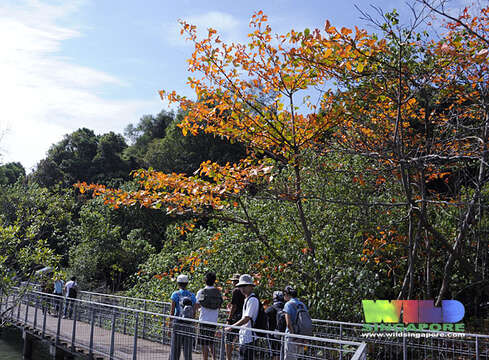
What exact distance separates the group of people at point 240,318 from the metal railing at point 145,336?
2cm

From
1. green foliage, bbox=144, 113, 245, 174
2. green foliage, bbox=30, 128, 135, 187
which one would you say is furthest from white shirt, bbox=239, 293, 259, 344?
green foliage, bbox=30, 128, 135, 187

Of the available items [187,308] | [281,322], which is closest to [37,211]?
[187,308]

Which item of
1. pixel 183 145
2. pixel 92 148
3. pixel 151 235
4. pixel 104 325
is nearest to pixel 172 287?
pixel 104 325

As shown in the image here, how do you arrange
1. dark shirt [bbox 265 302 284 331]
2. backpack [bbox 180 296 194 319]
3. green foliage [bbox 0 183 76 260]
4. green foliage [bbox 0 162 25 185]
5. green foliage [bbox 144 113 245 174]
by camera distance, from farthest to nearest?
green foliage [bbox 0 162 25 185]
green foliage [bbox 144 113 245 174]
green foliage [bbox 0 183 76 260]
backpack [bbox 180 296 194 319]
dark shirt [bbox 265 302 284 331]

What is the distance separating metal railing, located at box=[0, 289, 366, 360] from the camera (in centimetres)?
553

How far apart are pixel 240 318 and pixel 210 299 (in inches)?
21.6

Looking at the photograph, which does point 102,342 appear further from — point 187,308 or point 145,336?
point 187,308

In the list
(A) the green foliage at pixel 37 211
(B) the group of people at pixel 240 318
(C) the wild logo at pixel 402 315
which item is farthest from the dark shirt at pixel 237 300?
(A) the green foliage at pixel 37 211

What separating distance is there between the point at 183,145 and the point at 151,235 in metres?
8.44

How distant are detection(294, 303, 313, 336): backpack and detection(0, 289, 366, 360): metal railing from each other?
13 centimetres

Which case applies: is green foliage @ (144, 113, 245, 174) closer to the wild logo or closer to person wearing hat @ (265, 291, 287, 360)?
the wild logo

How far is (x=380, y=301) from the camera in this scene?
7953 millimetres

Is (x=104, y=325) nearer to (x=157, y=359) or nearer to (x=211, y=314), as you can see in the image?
(x=157, y=359)

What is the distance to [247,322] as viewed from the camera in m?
6.15
